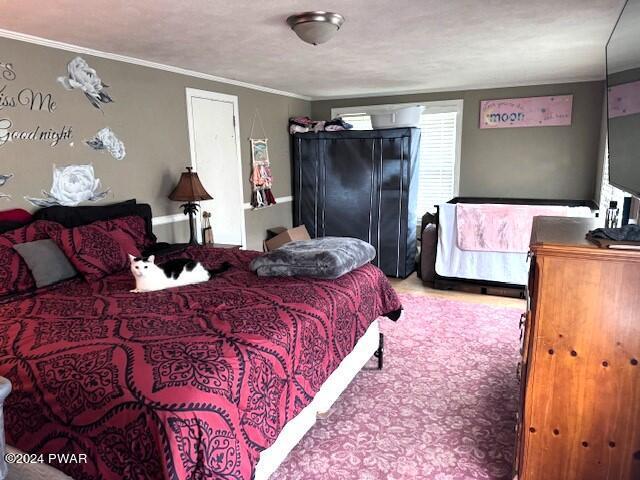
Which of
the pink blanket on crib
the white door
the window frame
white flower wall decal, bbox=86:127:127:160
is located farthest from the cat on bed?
the window frame

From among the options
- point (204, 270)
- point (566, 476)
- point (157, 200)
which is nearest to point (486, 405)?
point (566, 476)

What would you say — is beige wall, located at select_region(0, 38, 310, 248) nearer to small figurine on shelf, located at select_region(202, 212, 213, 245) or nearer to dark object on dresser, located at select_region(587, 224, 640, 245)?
small figurine on shelf, located at select_region(202, 212, 213, 245)

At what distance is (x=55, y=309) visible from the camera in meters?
2.00

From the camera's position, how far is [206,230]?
413cm

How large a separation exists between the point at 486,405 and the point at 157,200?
9.48ft

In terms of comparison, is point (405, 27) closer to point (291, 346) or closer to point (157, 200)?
point (291, 346)

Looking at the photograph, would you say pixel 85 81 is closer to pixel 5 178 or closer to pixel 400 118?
pixel 5 178

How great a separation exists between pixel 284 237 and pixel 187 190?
4.88 ft

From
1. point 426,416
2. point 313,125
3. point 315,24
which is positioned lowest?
point 426,416

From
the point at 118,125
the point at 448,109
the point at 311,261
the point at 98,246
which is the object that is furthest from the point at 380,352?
the point at 448,109

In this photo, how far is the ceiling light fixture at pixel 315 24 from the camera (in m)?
2.34

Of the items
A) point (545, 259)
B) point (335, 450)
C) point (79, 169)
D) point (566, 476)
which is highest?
point (79, 169)

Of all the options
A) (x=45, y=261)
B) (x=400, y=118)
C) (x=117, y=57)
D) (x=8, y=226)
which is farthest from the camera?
(x=400, y=118)

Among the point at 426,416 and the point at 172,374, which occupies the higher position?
the point at 172,374
